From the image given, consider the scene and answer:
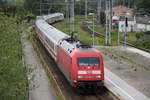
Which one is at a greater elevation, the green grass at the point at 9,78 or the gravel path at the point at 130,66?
the green grass at the point at 9,78

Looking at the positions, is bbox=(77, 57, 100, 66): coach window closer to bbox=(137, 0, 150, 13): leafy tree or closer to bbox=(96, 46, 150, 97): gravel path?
bbox=(96, 46, 150, 97): gravel path

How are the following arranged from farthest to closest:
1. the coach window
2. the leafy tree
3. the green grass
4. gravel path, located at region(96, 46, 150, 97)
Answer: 1. the leafy tree
2. gravel path, located at region(96, 46, 150, 97)
3. the coach window
4. the green grass

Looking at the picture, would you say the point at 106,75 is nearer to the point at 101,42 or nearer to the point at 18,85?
the point at 18,85

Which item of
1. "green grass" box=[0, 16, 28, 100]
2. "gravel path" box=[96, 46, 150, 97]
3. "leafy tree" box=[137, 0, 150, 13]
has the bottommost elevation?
"gravel path" box=[96, 46, 150, 97]

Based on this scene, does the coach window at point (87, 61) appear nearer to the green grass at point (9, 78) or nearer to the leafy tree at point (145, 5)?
the green grass at point (9, 78)

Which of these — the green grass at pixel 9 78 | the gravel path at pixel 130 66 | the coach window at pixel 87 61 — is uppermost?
the green grass at pixel 9 78

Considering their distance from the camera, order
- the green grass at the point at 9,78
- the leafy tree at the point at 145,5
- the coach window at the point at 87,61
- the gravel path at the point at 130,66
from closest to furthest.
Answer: the green grass at the point at 9,78, the coach window at the point at 87,61, the gravel path at the point at 130,66, the leafy tree at the point at 145,5

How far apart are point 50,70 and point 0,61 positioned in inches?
776

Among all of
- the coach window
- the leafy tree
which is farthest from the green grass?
the leafy tree

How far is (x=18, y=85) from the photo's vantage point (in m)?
10.6

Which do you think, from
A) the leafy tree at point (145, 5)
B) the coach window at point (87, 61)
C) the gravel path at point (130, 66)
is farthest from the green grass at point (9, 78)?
the leafy tree at point (145, 5)

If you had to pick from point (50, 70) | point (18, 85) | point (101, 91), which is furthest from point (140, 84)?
point (18, 85)

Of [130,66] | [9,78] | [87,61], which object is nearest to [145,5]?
[130,66]

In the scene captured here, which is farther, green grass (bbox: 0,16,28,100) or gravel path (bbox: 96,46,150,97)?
gravel path (bbox: 96,46,150,97)
